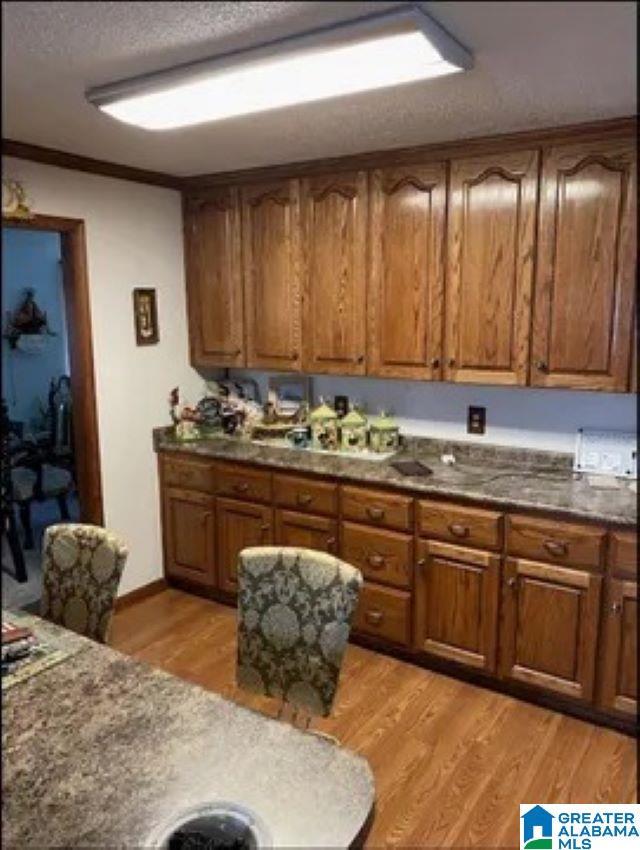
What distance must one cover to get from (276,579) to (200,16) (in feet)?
4.28

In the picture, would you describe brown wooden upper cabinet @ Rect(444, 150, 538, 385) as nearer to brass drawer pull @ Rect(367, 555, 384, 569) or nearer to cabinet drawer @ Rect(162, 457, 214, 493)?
brass drawer pull @ Rect(367, 555, 384, 569)

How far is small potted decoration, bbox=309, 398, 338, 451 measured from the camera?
3.05 meters

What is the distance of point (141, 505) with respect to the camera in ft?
10.7

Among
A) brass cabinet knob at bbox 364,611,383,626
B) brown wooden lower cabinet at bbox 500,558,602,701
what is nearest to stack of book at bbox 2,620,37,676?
brass cabinet knob at bbox 364,611,383,626

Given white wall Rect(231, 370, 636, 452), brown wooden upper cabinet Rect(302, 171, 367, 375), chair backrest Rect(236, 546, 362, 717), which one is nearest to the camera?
chair backrest Rect(236, 546, 362, 717)

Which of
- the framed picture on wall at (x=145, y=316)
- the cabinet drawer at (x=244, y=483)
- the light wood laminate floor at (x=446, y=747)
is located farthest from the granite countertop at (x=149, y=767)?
the framed picture on wall at (x=145, y=316)

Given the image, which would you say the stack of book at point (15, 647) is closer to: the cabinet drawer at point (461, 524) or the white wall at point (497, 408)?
the cabinet drawer at point (461, 524)

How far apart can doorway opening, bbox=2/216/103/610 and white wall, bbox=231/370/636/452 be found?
3.86ft

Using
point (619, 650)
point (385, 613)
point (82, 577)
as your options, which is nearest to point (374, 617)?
point (385, 613)

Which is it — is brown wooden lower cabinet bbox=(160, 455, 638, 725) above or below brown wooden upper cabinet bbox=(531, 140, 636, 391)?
below

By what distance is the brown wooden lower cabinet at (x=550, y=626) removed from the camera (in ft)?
7.23

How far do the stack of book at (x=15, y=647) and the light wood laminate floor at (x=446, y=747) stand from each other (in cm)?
111

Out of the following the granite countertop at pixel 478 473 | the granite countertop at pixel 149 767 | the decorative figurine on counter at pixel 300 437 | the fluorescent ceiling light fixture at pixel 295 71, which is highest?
the fluorescent ceiling light fixture at pixel 295 71

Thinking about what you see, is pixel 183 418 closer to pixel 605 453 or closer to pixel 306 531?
pixel 306 531
